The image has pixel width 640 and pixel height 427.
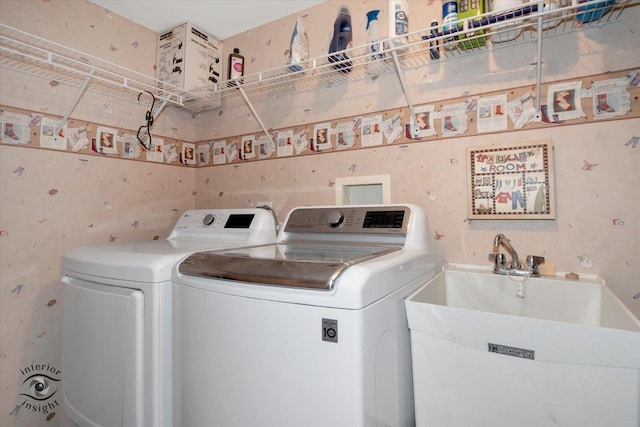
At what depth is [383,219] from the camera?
137cm

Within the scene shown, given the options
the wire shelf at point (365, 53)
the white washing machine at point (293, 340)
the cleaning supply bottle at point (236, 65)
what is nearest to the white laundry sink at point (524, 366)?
the white washing machine at point (293, 340)

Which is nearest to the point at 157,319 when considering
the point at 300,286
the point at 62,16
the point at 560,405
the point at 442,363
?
A: the point at 300,286

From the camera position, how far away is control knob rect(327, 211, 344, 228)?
1.44 m

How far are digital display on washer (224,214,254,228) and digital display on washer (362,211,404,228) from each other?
22.7 inches

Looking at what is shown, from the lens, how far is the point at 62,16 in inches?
66.5

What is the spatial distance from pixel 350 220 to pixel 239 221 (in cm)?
57

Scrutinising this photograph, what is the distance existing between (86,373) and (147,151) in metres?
1.31

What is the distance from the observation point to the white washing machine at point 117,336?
1.07 m

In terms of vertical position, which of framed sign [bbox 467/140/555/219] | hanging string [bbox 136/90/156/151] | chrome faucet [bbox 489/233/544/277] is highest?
hanging string [bbox 136/90/156/151]

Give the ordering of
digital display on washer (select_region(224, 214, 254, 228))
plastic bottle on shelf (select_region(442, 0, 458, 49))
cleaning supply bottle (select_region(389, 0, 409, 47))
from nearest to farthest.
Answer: plastic bottle on shelf (select_region(442, 0, 458, 49)) < cleaning supply bottle (select_region(389, 0, 409, 47)) < digital display on washer (select_region(224, 214, 254, 228))

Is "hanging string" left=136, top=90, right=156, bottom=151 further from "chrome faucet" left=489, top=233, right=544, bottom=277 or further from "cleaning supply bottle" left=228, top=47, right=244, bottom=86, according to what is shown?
"chrome faucet" left=489, top=233, right=544, bottom=277

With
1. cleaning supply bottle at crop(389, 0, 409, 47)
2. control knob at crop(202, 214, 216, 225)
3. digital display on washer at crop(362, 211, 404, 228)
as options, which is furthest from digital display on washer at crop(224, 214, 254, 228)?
cleaning supply bottle at crop(389, 0, 409, 47)

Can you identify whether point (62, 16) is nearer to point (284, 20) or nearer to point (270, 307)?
point (284, 20)

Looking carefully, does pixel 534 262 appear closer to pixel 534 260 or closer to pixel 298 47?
pixel 534 260
